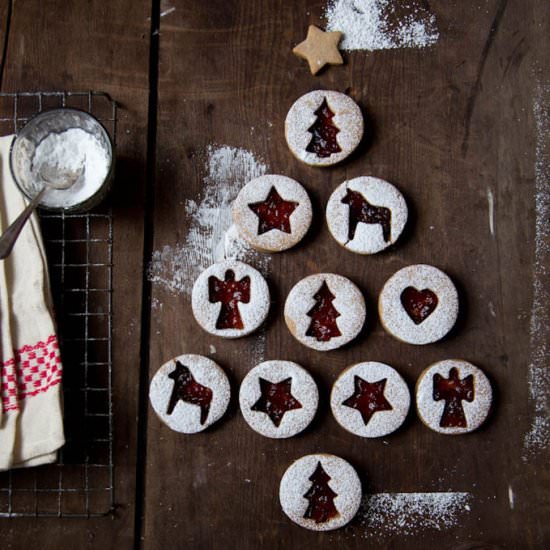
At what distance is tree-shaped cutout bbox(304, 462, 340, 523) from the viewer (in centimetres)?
147

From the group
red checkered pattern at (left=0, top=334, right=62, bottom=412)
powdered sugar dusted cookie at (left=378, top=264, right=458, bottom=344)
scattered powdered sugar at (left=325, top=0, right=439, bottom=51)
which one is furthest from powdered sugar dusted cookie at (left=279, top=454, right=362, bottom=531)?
scattered powdered sugar at (left=325, top=0, right=439, bottom=51)

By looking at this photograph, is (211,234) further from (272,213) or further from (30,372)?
(30,372)

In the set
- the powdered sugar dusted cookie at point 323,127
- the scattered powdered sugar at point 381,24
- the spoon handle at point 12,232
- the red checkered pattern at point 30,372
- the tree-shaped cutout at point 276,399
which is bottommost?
the tree-shaped cutout at point 276,399

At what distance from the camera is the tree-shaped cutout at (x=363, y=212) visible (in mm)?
1494

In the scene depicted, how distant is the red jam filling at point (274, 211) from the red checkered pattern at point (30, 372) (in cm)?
55

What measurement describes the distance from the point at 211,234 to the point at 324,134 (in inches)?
14.2

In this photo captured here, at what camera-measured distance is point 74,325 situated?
150 centimetres

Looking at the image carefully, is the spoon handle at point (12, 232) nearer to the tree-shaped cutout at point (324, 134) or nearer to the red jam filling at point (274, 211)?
the red jam filling at point (274, 211)

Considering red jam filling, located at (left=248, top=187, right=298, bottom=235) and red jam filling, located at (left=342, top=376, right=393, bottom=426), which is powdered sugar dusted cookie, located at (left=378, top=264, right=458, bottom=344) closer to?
red jam filling, located at (left=342, top=376, right=393, bottom=426)

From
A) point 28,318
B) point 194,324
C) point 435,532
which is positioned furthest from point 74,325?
point 435,532

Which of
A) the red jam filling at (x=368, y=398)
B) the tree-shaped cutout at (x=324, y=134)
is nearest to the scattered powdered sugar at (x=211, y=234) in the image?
the tree-shaped cutout at (x=324, y=134)

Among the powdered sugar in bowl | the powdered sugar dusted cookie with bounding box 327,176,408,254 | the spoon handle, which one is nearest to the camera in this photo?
the spoon handle

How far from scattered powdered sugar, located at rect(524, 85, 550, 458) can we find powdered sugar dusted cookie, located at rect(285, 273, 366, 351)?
43 centimetres

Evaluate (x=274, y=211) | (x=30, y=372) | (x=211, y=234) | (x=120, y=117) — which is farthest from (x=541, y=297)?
(x=30, y=372)
